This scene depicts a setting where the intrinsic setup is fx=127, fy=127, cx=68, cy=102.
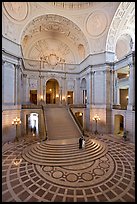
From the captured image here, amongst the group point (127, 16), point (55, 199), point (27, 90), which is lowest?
point (55, 199)

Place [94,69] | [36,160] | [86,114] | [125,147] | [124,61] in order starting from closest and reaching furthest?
[36,160]
[125,147]
[124,61]
[94,69]
[86,114]

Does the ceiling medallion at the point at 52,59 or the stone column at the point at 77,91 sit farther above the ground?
the ceiling medallion at the point at 52,59

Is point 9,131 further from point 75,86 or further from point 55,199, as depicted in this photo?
point 75,86

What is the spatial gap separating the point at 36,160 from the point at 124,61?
14.5m

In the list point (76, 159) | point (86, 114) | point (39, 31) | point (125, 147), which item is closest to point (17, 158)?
point (76, 159)

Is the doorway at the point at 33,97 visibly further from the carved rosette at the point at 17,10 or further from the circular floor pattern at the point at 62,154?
the circular floor pattern at the point at 62,154

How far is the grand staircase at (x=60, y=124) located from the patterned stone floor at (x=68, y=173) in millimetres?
1828

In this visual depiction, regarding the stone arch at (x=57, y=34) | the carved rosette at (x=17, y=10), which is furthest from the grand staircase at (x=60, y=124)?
the carved rosette at (x=17, y=10)

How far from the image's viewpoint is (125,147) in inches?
482

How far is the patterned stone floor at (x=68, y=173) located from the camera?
6043mm

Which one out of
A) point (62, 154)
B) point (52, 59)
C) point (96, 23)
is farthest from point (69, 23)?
point (62, 154)

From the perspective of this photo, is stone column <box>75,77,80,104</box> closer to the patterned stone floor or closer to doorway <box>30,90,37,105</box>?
doorway <box>30,90,37,105</box>

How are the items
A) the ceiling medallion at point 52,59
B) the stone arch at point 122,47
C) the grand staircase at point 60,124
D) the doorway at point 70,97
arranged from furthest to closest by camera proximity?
the doorway at point 70,97 → the ceiling medallion at point 52,59 → the stone arch at point 122,47 → the grand staircase at point 60,124

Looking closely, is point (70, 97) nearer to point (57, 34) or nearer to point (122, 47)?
point (57, 34)
